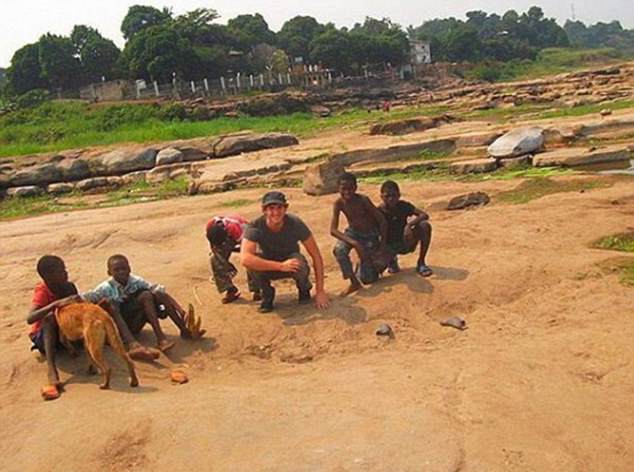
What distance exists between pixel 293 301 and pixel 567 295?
2.44m

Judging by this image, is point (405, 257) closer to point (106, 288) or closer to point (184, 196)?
point (106, 288)

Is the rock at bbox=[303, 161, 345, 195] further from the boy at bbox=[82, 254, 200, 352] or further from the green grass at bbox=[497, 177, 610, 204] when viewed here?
the boy at bbox=[82, 254, 200, 352]

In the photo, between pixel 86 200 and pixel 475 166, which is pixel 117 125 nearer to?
pixel 86 200

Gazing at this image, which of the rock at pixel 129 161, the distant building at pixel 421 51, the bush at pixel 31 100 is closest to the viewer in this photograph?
the rock at pixel 129 161

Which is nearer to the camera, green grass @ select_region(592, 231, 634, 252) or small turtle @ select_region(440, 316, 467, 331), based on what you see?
small turtle @ select_region(440, 316, 467, 331)

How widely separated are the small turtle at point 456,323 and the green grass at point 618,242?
245 cm

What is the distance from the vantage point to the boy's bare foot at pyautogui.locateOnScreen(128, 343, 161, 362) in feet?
15.6

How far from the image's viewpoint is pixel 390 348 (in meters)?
4.94

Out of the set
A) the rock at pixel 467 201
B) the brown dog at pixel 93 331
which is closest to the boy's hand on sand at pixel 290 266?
the brown dog at pixel 93 331

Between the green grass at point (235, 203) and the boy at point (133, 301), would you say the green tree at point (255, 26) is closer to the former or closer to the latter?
the green grass at point (235, 203)

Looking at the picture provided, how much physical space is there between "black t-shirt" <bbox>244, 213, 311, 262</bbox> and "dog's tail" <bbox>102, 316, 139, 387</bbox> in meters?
1.66

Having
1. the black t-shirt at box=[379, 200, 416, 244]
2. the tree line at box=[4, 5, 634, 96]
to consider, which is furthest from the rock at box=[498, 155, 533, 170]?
the tree line at box=[4, 5, 634, 96]

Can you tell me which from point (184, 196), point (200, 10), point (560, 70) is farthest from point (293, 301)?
point (560, 70)

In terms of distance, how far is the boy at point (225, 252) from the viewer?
6168mm
